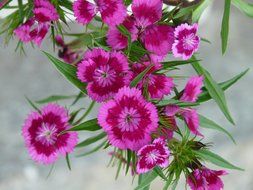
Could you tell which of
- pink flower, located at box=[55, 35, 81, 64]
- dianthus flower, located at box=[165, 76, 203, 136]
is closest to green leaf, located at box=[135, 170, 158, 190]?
dianthus flower, located at box=[165, 76, 203, 136]

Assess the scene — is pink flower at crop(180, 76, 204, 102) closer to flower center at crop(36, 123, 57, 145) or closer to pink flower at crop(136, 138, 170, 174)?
pink flower at crop(136, 138, 170, 174)

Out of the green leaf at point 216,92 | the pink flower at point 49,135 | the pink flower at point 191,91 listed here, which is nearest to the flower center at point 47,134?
the pink flower at point 49,135

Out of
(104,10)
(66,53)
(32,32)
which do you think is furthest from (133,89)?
(66,53)

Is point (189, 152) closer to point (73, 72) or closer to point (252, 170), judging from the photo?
point (73, 72)

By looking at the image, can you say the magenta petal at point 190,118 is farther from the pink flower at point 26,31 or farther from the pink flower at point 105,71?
the pink flower at point 26,31

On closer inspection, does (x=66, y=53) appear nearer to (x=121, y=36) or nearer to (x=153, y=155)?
(x=121, y=36)

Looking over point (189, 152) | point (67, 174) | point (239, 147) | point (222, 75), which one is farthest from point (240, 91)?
point (189, 152)
